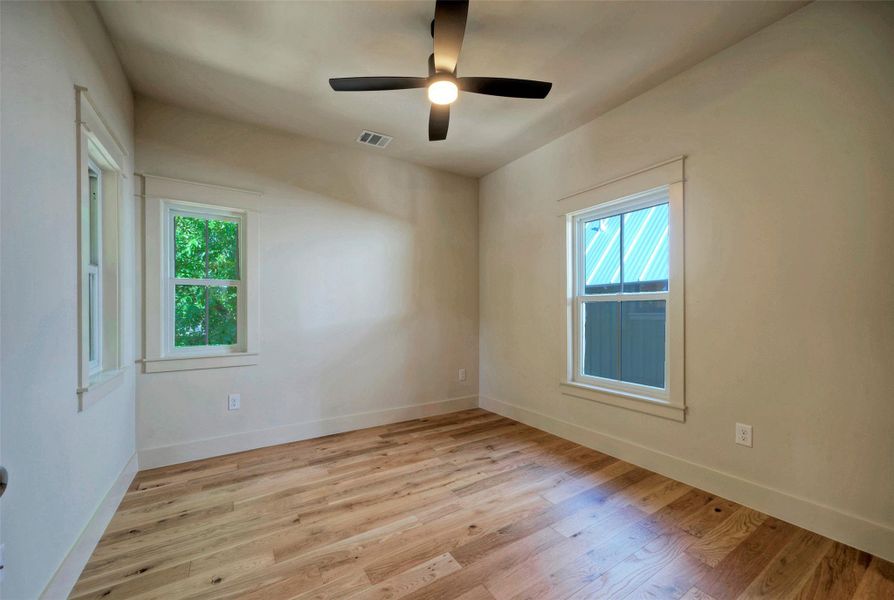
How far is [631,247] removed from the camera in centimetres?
279

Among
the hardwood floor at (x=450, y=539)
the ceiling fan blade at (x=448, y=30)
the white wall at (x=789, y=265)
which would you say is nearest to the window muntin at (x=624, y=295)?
the white wall at (x=789, y=265)

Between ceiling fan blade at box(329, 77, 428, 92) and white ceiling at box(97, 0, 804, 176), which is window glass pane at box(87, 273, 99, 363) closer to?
white ceiling at box(97, 0, 804, 176)

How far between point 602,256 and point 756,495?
1.82 metres

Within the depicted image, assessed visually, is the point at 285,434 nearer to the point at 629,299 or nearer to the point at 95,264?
the point at 95,264

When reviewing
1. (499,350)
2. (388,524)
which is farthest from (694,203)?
(388,524)

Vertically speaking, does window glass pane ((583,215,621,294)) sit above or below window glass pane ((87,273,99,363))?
above

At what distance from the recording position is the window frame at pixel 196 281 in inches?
105

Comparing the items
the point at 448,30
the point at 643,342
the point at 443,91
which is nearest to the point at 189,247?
the point at 443,91

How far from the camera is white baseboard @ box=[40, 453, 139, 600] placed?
1.35m

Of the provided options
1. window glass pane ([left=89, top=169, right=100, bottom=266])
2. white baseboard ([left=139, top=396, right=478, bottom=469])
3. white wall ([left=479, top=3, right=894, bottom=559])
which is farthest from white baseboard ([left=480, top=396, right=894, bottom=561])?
window glass pane ([left=89, top=169, right=100, bottom=266])

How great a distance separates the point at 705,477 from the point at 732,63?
2483mm

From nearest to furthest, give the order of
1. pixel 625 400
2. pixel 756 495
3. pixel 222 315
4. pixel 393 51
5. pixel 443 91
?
pixel 443 91 < pixel 756 495 < pixel 393 51 < pixel 625 400 < pixel 222 315

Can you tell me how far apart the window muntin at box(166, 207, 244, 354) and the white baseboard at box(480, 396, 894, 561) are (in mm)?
2978

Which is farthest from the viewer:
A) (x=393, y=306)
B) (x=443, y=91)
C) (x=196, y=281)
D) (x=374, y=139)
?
(x=393, y=306)
